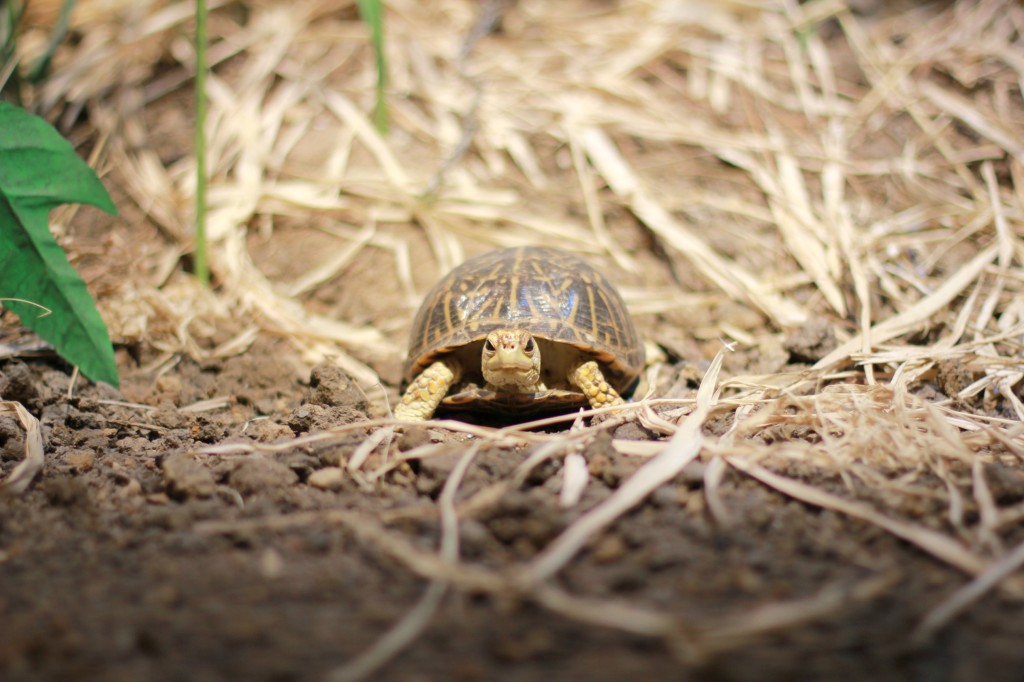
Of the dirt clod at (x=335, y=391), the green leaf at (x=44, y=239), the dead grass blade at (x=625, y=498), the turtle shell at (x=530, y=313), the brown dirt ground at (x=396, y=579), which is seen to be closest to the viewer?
the brown dirt ground at (x=396, y=579)

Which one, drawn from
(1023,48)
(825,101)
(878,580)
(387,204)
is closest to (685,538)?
(878,580)

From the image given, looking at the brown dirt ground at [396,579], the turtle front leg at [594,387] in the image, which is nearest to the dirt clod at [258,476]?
the brown dirt ground at [396,579]

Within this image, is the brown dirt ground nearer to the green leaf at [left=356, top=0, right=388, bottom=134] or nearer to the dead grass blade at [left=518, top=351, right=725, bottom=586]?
the dead grass blade at [left=518, top=351, right=725, bottom=586]

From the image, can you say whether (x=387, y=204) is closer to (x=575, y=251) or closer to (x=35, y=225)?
(x=575, y=251)

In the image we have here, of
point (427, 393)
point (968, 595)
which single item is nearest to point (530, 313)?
point (427, 393)

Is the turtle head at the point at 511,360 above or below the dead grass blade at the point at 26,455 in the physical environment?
above

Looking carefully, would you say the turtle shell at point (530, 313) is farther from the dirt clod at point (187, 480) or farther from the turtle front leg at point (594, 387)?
the dirt clod at point (187, 480)

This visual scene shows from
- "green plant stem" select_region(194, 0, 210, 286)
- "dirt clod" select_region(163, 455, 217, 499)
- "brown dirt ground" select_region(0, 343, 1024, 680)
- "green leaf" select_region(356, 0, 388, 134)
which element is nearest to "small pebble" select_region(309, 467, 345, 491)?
"brown dirt ground" select_region(0, 343, 1024, 680)
